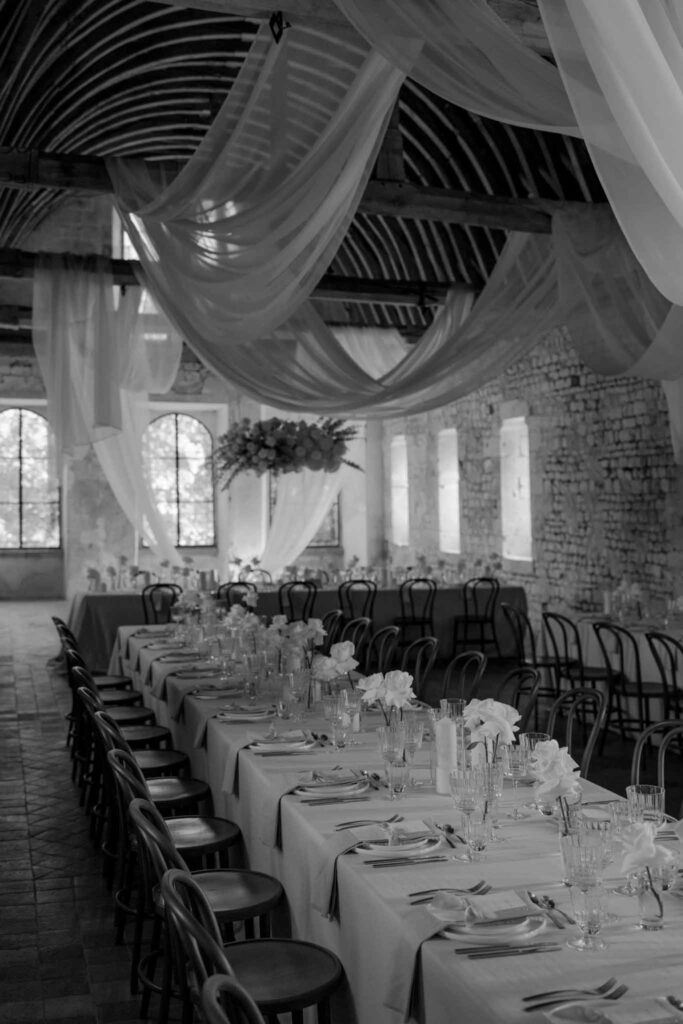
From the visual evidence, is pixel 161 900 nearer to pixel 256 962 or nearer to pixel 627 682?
pixel 256 962

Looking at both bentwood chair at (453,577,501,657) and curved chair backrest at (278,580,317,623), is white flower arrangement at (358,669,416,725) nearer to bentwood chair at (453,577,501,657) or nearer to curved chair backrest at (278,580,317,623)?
curved chair backrest at (278,580,317,623)

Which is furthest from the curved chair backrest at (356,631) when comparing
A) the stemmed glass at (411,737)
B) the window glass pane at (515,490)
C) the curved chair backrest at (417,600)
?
the window glass pane at (515,490)

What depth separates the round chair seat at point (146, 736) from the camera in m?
5.71

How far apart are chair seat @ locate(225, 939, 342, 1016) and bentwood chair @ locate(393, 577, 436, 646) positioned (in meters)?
7.39

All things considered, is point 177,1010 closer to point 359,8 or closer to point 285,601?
point 359,8

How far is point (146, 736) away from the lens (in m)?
5.73

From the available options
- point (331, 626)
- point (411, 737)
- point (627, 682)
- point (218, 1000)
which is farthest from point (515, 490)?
point (218, 1000)

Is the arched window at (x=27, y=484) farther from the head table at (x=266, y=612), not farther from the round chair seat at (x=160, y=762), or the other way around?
the round chair seat at (x=160, y=762)

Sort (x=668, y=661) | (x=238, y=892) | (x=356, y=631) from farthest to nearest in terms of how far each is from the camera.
Answer: (x=356, y=631) → (x=668, y=661) → (x=238, y=892)

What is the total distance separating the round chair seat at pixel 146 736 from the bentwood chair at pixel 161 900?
1926 millimetres

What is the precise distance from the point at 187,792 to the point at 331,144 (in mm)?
2757

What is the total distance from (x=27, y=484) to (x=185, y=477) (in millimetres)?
2447

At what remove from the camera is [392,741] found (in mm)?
3646

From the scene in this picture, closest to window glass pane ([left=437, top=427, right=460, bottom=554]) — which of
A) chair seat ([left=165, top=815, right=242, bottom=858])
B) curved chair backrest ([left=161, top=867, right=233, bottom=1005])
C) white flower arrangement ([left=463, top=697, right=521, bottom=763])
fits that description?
chair seat ([left=165, top=815, right=242, bottom=858])
